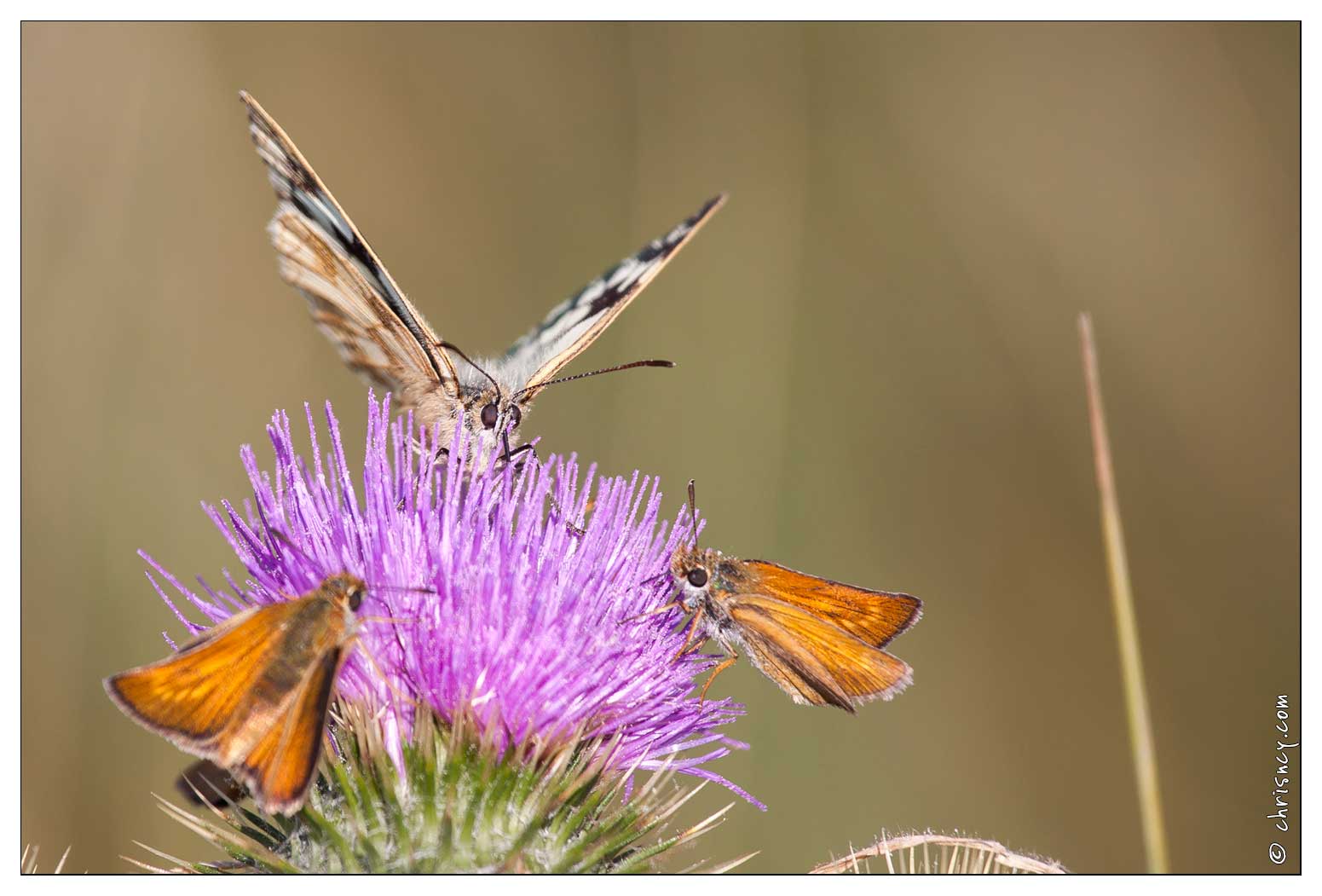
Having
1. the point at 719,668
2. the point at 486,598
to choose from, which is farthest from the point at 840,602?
the point at 486,598

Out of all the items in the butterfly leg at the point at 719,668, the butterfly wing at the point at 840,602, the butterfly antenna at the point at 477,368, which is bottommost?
the butterfly leg at the point at 719,668

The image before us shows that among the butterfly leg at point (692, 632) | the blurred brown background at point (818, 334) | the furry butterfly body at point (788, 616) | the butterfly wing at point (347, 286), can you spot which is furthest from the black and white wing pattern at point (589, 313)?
the blurred brown background at point (818, 334)

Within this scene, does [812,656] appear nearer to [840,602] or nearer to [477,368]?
[840,602]

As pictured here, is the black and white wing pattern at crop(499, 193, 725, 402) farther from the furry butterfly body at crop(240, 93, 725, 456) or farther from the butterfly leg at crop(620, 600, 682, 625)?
the butterfly leg at crop(620, 600, 682, 625)

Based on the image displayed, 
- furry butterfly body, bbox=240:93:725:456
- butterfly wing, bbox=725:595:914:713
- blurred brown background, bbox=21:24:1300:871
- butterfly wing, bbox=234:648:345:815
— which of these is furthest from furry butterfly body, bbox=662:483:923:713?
blurred brown background, bbox=21:24:1300:871

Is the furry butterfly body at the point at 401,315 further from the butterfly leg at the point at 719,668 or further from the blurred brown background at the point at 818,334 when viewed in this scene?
the blurred brown background at the point at 818,334
